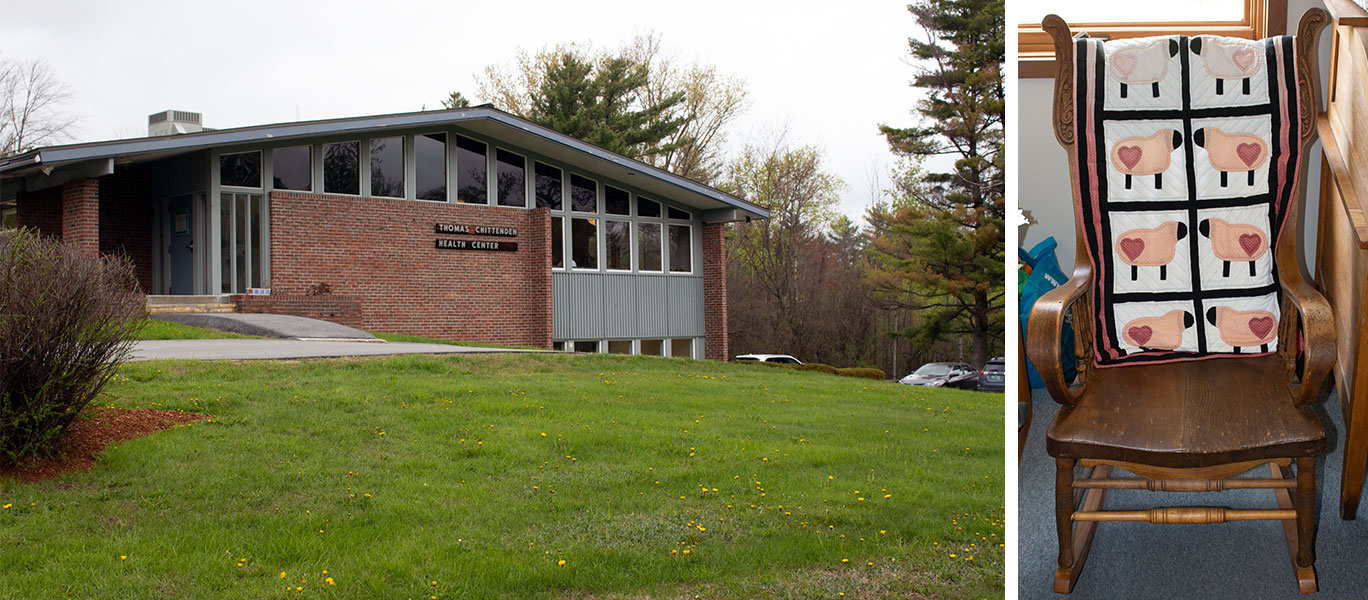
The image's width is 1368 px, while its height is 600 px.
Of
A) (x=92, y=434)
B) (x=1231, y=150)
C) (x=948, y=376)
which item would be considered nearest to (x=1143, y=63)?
(x=1231, y=150)

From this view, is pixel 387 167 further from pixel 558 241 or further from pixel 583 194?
pixel 583 194

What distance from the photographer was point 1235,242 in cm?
279

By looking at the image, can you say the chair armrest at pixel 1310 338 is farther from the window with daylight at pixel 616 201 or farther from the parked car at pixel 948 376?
the parked car at pixel 948 376

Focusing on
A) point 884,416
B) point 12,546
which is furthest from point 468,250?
point 12,546

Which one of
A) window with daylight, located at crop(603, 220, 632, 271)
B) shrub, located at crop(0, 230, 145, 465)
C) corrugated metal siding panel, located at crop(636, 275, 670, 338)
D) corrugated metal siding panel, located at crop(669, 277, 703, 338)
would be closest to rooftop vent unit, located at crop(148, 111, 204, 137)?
window with daylight, located at crop(603, 220, 632, 271)

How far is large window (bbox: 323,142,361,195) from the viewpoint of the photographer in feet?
46.6

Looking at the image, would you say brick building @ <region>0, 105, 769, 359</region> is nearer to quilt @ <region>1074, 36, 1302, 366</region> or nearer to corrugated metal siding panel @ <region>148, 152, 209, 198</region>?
corrugated metal siding panel @ <region>148, 152, 209, 198</region>

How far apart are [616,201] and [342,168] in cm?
442

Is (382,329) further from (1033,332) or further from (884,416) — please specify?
(1033,332)

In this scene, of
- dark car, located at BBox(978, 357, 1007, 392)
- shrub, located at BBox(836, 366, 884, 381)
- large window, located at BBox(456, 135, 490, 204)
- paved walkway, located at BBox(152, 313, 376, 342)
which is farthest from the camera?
dark car, located at BBox(978, 357, 1007, 392)

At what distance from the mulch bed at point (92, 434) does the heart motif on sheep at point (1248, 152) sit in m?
4.82

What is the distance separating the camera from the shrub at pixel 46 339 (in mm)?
4531

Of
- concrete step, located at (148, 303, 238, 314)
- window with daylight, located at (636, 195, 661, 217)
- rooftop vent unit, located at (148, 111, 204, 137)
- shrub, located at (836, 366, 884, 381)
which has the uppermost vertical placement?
rooftop vent unit, located at (148, 111, 204, 137)

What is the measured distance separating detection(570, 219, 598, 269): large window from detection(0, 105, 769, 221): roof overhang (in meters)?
0.88
